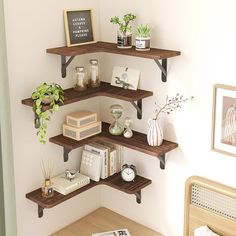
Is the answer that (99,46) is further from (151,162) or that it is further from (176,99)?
(151,162)

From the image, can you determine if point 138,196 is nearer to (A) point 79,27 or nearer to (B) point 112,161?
(B) point 112,161

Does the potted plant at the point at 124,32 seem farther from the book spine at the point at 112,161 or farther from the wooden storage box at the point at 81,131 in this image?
the book spine at the point at 112,161

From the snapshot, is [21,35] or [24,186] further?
[24,186]

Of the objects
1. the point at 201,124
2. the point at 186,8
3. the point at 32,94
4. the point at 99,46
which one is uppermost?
the point at 186,8

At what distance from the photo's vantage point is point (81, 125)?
8.21 feet

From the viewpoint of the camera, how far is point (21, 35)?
7.35ft

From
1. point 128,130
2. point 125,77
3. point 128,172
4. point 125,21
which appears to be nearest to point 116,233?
point 128,172

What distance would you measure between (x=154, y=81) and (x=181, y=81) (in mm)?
184

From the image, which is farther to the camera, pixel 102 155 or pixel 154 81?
pixel 102 155

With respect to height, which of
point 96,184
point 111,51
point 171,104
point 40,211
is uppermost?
point 111,51

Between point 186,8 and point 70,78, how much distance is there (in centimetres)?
77

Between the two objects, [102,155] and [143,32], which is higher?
[143,32]

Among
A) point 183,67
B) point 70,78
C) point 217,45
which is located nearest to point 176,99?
point 183,67

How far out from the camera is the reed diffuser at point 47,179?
244 cm
